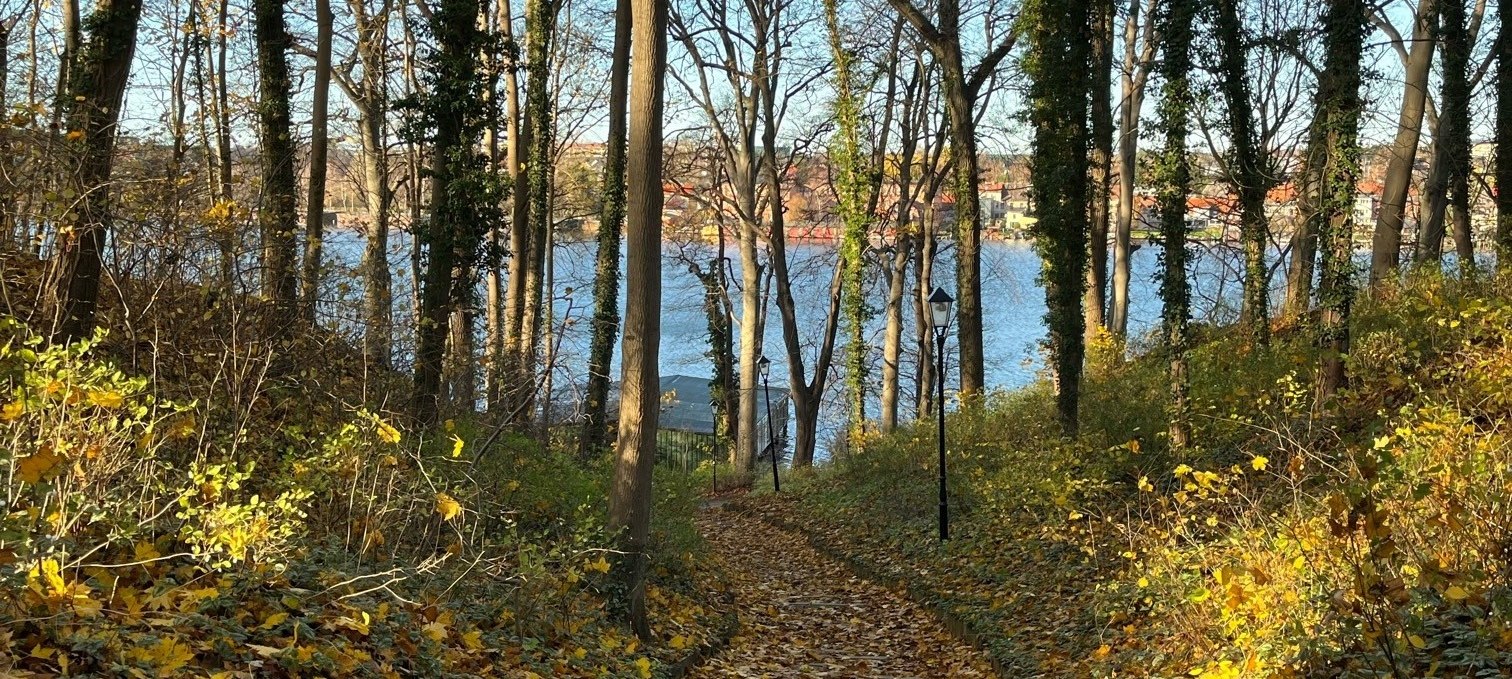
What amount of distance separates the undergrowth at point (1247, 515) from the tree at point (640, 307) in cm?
318

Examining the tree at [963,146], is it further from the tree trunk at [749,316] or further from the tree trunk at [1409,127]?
the tree trunk at [749,316]

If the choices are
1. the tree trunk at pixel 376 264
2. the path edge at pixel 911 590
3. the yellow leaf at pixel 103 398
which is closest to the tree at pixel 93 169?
the tree trunk at pixel 376 264

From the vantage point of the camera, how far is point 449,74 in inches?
467

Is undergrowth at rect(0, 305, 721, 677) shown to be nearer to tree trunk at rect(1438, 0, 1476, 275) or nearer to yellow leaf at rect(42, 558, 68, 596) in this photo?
yellow leaf at rect(42, 558, 68, 596)

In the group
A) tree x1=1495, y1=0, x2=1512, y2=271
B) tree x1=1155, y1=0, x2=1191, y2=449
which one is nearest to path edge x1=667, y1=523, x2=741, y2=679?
tree x1=1155, y1=0, x2=1191, y2=449

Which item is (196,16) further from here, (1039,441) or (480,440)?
(1039,441)

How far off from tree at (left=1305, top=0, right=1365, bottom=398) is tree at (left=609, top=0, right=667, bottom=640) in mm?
6664

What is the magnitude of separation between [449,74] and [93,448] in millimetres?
8168

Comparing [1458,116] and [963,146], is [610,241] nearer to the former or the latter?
[963,146]

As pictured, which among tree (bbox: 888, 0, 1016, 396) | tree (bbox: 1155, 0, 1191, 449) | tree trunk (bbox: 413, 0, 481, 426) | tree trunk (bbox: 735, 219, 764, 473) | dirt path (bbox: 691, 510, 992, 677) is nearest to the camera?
dirt path (bbox: 691, 510, 992, 677)

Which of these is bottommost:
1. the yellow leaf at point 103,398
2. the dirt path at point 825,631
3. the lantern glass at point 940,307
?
the dirt path at point 825,631

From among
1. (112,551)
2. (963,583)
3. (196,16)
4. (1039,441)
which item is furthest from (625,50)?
(112,551)

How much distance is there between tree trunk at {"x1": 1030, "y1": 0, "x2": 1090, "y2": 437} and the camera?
42.4 ft

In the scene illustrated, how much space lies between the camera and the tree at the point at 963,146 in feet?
50.8
